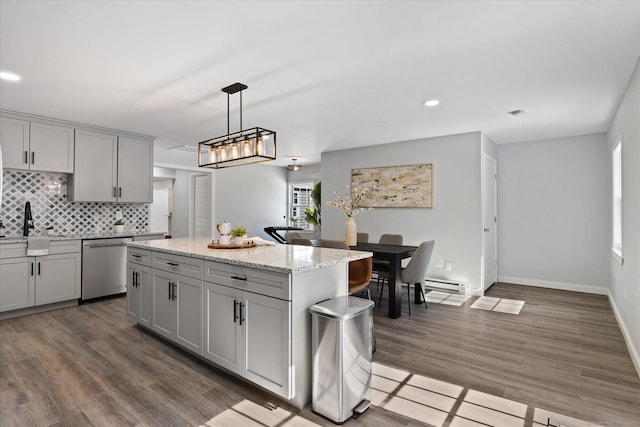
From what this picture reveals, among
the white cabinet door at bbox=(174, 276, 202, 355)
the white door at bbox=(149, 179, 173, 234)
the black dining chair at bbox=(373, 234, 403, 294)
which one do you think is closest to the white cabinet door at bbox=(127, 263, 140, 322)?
the white cabinet door at bbox=(174, 276, 202, 355)

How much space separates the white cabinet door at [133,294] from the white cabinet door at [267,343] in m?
1.78

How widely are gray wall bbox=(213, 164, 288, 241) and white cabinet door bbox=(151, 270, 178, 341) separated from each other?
15.0 ft

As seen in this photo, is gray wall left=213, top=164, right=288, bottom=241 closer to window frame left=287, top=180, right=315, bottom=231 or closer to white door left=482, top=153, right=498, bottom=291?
window frame left=287, top=180, right=315, bottom=231

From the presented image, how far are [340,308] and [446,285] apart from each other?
3628 millimetres

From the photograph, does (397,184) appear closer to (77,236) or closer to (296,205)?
(296,205)

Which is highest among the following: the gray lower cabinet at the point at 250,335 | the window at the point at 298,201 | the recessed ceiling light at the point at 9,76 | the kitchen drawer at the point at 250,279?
the recessed ceiling light at the point at 9,76

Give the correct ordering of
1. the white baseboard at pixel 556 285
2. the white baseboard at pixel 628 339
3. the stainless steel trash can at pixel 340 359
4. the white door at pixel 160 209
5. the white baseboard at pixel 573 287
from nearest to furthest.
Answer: the stainless steel trash can at pixel 340 359, the white baseboard at pixel 628 339, the white baseboard at pixel 573 287, the white baseboard at pixel 556 285, the white door at pixel 160 209

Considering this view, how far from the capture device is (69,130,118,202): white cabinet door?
4.76m

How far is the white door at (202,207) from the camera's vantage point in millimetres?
7834

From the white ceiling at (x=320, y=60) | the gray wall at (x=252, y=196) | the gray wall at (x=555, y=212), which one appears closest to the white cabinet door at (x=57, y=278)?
the white ceiling at (x=320, y=60)

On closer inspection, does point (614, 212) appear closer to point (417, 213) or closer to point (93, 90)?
point (417, 213)

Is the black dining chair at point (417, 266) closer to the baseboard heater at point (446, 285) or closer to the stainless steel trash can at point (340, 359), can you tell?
the baseboard heater at point (446, 285)

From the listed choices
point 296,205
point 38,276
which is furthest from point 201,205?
point 38,276

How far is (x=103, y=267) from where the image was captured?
190 inches
